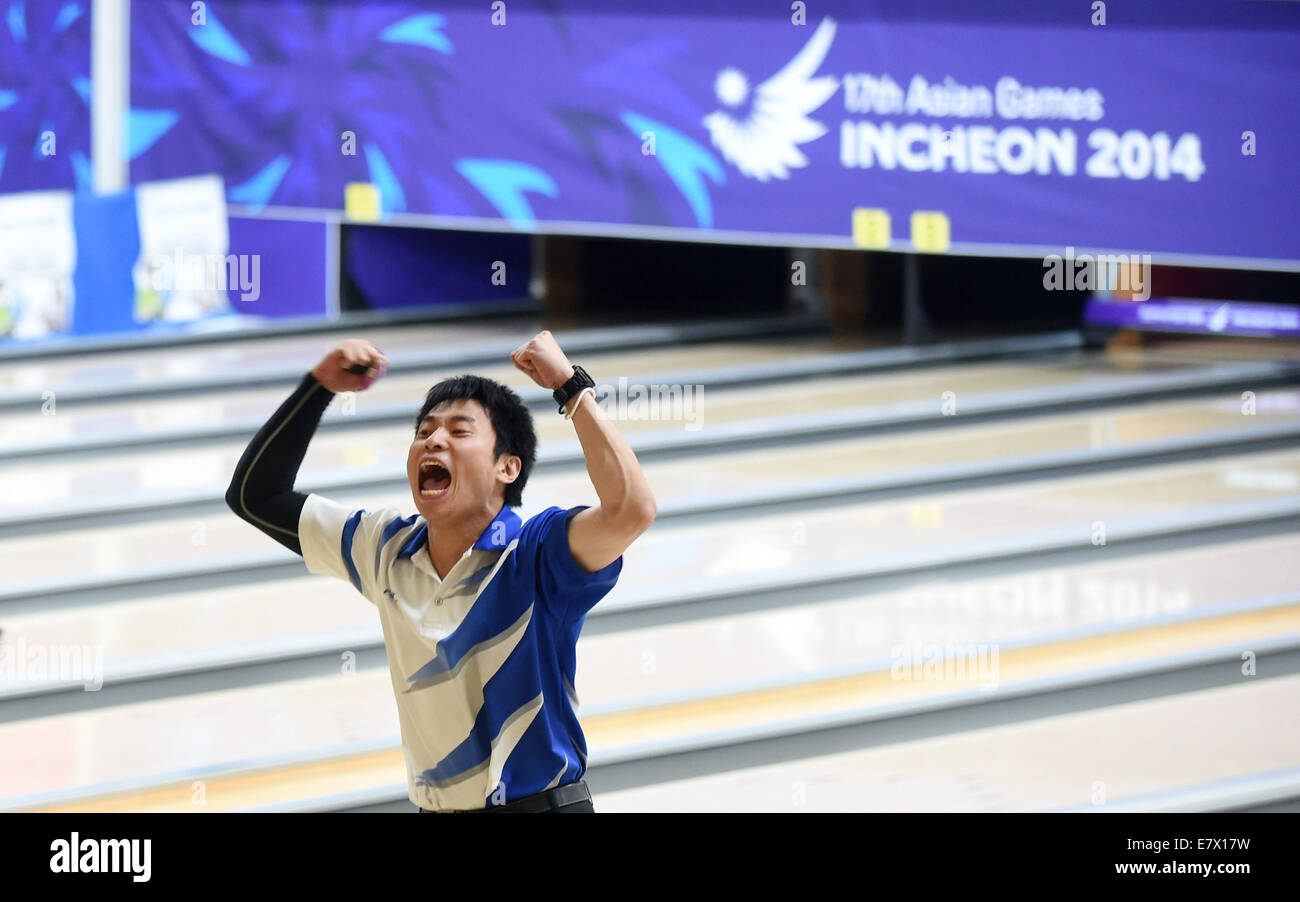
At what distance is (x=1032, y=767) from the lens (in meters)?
3.45

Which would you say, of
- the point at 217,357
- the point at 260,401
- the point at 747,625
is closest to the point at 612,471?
the point at 747,625

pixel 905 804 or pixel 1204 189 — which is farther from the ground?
pixel 1204 189

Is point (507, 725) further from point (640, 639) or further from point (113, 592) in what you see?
point (113, 592)

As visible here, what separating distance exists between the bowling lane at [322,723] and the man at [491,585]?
4.97 feet

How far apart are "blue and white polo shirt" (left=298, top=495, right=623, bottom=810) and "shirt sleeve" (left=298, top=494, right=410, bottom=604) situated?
0.08 meters

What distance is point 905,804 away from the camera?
3297mm

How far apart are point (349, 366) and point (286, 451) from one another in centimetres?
15

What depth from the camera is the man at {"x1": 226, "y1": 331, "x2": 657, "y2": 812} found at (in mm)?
1815

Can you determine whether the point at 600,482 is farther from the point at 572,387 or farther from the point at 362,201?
the point at 362,201

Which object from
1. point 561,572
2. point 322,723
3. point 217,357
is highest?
point 217,357

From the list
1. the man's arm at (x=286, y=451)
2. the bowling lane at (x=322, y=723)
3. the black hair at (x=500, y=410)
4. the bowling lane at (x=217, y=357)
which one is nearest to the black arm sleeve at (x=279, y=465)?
the man's arm at (x=286, y=451)

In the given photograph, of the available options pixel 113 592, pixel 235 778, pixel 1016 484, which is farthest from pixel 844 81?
pixel 235 778

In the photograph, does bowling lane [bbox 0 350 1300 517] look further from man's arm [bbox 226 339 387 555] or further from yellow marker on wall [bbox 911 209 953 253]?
man's arm [bbox 226 339 387 555]
